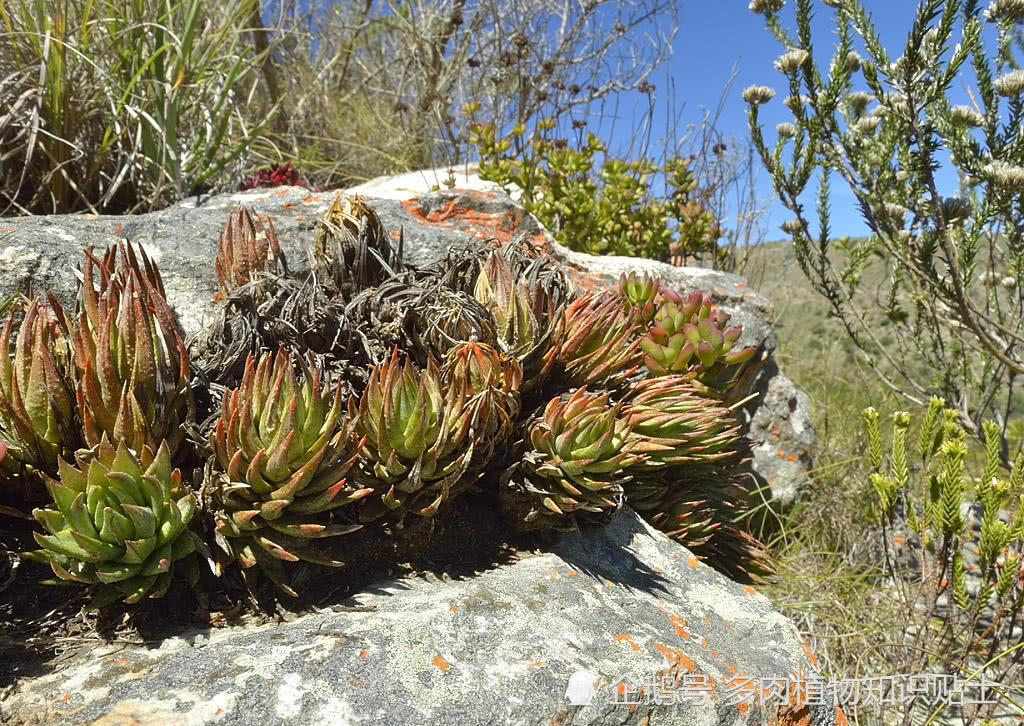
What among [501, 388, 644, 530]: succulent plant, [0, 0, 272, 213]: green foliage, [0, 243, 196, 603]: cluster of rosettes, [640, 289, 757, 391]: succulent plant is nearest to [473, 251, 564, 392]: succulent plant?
[501, 388, 644, 530]: succulent plant

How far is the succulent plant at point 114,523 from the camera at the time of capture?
1.74 meters

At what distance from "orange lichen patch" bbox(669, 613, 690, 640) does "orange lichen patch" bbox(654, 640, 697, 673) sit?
0.11 m

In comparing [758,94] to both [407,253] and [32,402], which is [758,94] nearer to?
[407,253]

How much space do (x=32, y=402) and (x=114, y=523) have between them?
1.71 feet

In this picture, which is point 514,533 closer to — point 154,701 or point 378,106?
point 154,701

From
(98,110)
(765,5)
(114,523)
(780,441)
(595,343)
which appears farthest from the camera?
(98,110)

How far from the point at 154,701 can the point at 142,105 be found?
4412 mm

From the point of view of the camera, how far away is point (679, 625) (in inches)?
90.3

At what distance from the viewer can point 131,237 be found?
3.24 metres

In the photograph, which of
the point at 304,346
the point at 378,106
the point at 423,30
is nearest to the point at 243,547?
the point at 304,346

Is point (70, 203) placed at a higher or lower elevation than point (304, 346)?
higher

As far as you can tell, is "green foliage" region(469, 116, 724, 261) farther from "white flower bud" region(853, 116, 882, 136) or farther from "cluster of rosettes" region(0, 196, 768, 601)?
"cluster of rosettes" region(0, 196, 768, 601)

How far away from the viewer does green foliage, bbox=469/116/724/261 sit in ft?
19.1

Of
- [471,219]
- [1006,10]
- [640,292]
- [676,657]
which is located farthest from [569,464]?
[1006,10]
